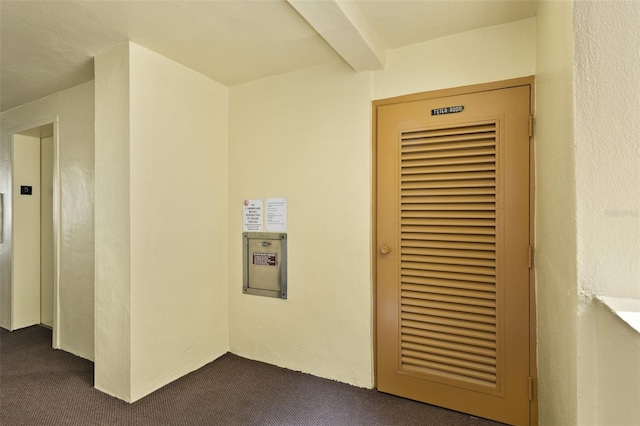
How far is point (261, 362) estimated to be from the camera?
248 centimetres

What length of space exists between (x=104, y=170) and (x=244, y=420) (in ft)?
5.69

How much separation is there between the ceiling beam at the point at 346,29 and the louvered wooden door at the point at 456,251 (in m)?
0.30

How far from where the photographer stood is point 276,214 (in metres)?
2.42

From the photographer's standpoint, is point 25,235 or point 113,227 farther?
point 25,235

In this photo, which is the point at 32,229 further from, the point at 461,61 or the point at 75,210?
the point at 461,61

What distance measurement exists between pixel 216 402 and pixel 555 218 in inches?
80.1

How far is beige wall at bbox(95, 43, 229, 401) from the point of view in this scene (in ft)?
6.52

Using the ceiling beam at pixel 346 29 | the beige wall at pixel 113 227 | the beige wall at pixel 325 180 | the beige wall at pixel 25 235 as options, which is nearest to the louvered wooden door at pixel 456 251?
the beige wall at pixel 325 180

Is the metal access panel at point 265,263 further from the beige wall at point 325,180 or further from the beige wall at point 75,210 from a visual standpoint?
the beige wall at point 75,210

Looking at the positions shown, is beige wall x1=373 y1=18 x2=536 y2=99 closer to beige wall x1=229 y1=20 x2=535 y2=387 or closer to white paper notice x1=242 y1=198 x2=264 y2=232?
beige wall x1=229 y1=20 x2=535 y2=387

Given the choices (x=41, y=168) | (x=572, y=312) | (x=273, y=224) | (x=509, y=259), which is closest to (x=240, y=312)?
(x=273, y=224)

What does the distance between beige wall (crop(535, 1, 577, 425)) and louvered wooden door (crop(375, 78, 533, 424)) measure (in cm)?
12

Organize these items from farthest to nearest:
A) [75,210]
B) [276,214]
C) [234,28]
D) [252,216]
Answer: [75,210], [252,216], [276,214], [234,28]

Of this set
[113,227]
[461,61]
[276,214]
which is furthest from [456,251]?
[113,227]
